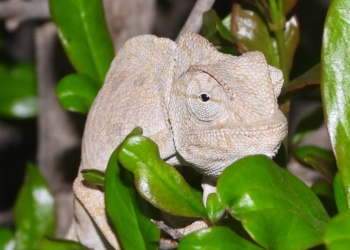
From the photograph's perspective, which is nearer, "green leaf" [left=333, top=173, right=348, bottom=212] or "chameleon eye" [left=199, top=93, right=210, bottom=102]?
"green leaf" [left=333, top=173, right=348, bottom=212]

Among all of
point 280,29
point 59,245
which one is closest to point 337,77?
point 280,29

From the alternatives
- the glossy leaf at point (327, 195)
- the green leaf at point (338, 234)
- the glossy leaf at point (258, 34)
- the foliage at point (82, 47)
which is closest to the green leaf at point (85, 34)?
the foliage at point (82, 47)

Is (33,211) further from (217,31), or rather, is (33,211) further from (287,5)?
(287,5)

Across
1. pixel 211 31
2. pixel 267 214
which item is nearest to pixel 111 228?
pixel 211 31

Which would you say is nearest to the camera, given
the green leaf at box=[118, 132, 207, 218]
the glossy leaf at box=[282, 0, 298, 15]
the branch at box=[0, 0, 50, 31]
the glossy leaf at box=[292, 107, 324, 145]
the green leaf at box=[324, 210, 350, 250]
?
the green leaf at box=[324, 210, 350, 250]

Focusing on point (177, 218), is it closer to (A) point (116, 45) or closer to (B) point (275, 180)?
(B) point (275, 180)

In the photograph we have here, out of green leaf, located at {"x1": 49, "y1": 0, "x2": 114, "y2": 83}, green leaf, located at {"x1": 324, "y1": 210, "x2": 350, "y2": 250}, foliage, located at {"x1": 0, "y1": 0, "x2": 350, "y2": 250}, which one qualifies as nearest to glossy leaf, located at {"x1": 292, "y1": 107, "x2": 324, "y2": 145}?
foliage, located at {"x1": 0, "y1": 0, "x2": 350, "y2": 250}

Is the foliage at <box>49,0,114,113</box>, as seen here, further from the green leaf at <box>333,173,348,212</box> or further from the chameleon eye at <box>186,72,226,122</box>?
the green leaf at <box>333,173,348,212</box>
